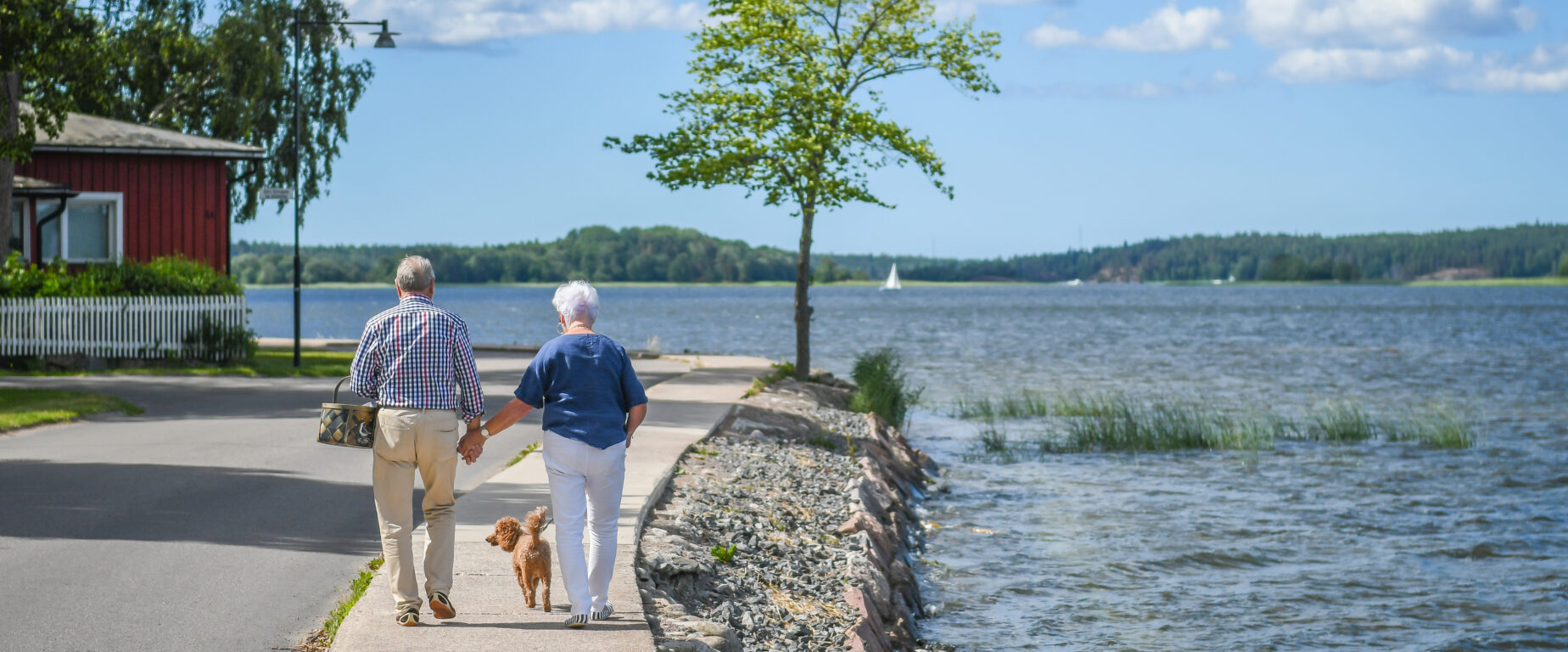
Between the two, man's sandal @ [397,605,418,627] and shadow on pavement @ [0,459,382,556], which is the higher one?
man's sandal @ [397,605,418,627]

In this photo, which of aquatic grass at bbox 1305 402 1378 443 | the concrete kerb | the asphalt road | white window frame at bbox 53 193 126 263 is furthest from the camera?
white window frame at bbox 53 193 126 263

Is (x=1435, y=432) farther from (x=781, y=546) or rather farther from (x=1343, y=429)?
(x=781, y=546)

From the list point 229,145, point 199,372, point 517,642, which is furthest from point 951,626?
point 229,145

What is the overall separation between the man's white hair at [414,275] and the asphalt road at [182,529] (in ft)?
4.52

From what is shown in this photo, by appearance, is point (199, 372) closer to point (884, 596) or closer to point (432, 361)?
point (884, 596)

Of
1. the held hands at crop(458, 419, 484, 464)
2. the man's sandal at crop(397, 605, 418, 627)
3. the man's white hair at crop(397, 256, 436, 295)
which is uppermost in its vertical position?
the man's white hair at crop(397, 256, 436, 295)

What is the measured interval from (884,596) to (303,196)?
117ft

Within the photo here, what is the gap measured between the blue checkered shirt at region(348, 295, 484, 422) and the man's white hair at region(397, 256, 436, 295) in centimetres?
6

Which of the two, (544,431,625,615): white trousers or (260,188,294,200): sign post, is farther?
(260,188,294,200): sign post

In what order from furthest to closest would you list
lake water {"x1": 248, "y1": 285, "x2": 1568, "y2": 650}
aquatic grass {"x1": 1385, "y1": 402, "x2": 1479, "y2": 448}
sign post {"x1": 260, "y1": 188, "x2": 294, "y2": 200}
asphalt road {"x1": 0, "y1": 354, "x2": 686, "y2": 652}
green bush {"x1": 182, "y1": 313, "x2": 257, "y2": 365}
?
green bush {"x1": 182, "y1": 313, "x2": 257, "y2": 365}, sign post {"x1": 260, "y1": 188, "x2": 294, "y2": 200}, aquatic grass {"x1": 1385, "y1": 402, "x2": 1479, "y2": 448}, lake water {"x1": 248, "y1": 285, "x2": 1568, "y2": 650}, asphalt road {"x1": 0, "y1": 354, "x2": 686, "y2": 652}

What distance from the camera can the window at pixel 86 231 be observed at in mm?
27812

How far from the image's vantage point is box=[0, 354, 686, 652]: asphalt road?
723 cm

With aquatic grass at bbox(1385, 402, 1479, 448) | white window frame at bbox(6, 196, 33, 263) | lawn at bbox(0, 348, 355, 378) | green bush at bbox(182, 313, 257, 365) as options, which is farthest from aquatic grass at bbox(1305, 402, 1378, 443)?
white window frame at bbox(6, 196, 33, 263)

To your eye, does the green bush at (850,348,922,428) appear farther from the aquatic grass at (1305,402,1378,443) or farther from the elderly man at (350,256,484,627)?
the elderly man at (350,256,484,627)
